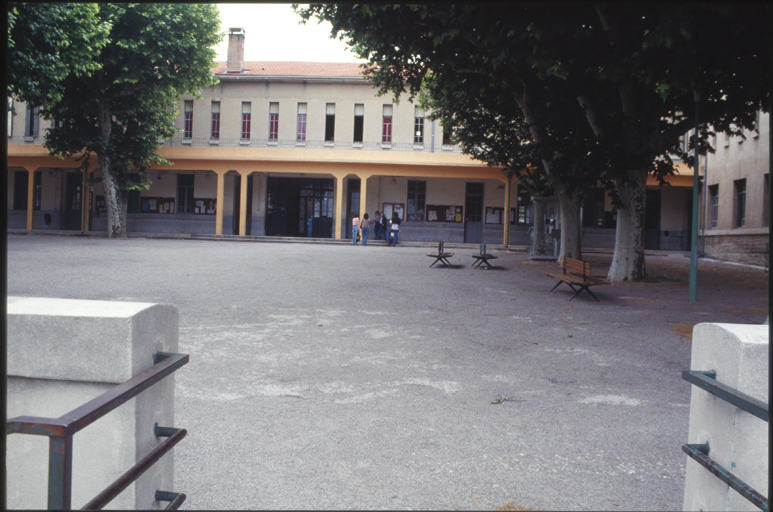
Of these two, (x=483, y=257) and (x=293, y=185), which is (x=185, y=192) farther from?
(x=483, y=257)

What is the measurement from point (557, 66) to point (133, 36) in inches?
810

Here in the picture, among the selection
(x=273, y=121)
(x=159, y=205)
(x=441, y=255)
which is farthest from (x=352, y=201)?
(x=441, y=255)

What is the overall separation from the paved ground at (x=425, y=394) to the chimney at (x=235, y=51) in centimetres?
2587

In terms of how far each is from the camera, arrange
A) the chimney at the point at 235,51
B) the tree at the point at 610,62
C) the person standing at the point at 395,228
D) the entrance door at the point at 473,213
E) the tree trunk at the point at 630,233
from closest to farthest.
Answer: the tree at the point at 610,62 < the tree trunk at the point at 630,233 < the person standing at the point at 395,228 < the entrance door at the point at 473,213 < the chimney at the point at 235,51

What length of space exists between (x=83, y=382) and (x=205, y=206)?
104ft

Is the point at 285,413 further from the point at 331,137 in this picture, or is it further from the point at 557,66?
the point at 331,137

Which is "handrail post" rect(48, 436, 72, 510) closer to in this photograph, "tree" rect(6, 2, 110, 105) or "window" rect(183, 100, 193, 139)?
"tree" rect(6, 2, 110, 105)

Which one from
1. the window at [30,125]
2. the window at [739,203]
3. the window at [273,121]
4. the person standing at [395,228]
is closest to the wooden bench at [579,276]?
the window at [739,203]

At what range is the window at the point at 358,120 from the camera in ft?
108

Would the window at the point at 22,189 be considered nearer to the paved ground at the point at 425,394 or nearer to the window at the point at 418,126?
the window at the point at 418,126

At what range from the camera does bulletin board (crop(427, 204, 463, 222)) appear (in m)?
31.8

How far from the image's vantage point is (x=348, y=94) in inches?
1287

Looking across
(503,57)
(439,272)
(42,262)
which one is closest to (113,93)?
(42,262)

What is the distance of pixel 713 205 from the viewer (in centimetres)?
2686
